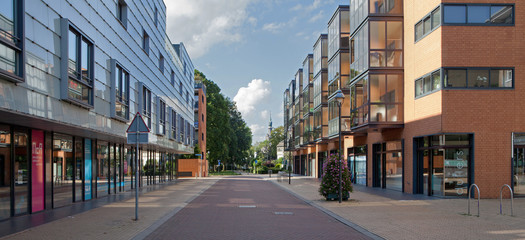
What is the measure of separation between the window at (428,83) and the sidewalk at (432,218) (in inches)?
184

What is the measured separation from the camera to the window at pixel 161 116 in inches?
1095

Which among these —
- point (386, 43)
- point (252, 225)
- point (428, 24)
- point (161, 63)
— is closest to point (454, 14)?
point (428, 24)

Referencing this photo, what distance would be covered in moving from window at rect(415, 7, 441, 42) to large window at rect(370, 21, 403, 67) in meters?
1.93

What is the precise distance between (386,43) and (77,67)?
49.8ft

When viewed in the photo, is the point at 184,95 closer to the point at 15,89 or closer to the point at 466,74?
the point at 466,74

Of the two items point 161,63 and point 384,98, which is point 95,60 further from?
point 161,63

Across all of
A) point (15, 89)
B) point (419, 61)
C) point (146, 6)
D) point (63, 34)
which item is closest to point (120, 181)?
point (146, 6)

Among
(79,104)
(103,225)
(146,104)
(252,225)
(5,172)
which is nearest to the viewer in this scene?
(103,225)

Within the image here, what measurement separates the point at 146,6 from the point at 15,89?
16.5 meters

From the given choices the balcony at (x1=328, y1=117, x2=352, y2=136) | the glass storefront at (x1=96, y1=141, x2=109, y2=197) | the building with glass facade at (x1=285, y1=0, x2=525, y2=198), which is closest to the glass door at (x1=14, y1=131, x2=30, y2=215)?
the glass storefront at (x1=96, y1=141, x2=109, y2=197)

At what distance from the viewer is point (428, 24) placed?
19781mm

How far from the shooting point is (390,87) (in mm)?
22781

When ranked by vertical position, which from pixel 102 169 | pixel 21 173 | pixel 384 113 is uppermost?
pixel 384 113

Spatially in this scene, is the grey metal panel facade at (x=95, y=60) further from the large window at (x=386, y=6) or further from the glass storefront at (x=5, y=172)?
the large window at (x=386, y=6)
